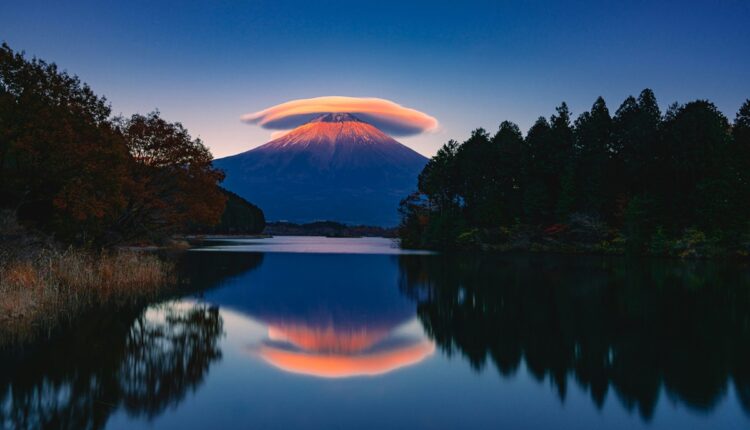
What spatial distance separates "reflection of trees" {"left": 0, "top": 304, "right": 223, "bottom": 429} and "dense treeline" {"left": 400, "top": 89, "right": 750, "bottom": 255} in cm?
4433

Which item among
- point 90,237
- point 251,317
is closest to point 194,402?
point 251,317

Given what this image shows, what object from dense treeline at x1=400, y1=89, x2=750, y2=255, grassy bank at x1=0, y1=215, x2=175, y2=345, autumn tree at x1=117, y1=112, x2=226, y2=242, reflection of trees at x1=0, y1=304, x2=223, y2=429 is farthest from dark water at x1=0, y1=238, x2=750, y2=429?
dense treeline at x1=400, y1=89, x2=750, y2=255

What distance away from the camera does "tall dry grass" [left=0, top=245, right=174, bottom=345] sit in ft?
44.9

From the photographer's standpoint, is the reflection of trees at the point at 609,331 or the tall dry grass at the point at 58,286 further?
the tall dry grass at the point at 58,286

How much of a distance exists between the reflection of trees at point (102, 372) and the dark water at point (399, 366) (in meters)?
0.04

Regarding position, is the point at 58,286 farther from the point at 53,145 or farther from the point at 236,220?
the point at 236,220

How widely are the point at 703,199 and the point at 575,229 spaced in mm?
13333

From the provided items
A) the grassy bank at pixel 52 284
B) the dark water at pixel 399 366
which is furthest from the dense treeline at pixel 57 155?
the dark water at pixel 399 366

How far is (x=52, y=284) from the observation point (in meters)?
16.9

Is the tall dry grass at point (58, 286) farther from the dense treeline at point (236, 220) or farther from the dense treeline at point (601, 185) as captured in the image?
the dense treeline at point (236, 220)

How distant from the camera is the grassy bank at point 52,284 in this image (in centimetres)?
1369

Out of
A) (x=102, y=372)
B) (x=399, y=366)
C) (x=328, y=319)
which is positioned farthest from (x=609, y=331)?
(x=102, y=372)

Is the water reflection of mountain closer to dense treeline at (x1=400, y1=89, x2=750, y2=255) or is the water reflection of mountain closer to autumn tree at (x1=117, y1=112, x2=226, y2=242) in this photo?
autumn tree at (x1=117, y1=112, x2=226, y2=242)

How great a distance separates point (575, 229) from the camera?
5928cm
